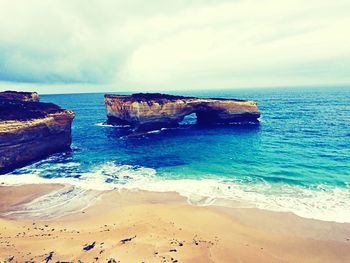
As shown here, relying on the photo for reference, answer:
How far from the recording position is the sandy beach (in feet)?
52.2

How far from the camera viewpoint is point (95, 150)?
137 feet

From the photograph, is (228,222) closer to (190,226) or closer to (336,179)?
(190,226)

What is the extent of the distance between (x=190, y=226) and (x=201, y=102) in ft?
134

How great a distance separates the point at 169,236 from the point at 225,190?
28.8ft

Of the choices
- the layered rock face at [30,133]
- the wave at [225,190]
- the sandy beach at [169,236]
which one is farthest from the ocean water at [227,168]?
the sandy beach at [169,236]

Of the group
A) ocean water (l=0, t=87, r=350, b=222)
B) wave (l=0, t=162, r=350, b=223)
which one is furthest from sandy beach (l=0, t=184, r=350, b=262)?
ocean water (l=0, t=87, r=350, b=222)

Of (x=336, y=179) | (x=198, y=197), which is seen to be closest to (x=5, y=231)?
(x=198, y=197)

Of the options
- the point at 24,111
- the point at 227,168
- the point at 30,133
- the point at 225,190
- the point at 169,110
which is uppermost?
the point at 24,111

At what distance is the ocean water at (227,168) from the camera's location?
921 inches

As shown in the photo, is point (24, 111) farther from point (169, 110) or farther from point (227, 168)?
point (227, 168)

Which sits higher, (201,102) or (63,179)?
(201,102)

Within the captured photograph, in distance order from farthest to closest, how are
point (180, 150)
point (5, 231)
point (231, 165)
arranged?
point (180, 150) < point (231, 165) < point (5, 231)

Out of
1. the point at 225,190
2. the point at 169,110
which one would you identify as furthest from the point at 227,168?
the point at 169,110

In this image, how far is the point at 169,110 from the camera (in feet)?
185
